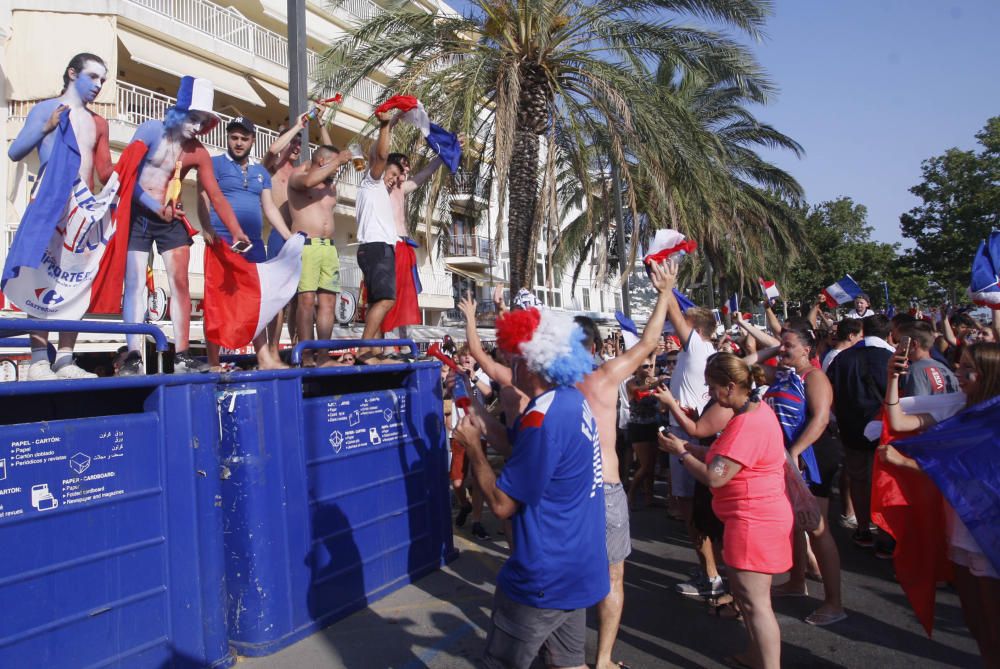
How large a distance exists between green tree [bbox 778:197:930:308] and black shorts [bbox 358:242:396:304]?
105ft

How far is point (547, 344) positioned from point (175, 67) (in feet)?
61.2

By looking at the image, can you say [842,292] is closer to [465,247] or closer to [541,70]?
[541,70]

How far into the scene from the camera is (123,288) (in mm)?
4750

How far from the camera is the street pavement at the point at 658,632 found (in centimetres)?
405

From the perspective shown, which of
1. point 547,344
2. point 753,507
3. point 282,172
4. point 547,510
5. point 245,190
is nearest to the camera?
point 547,510

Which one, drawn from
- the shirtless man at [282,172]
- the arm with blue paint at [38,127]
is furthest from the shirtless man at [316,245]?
the arm with blue paint at [38,127]

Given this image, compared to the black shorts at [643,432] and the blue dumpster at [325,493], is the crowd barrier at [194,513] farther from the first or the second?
the black shorts at [643,432]

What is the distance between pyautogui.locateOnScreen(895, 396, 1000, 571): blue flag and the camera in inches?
127

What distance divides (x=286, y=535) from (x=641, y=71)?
1018cm

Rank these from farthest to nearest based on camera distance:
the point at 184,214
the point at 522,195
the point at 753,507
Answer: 1. the point at 522,195
2. the point at 184,214
3. the point at 753,507

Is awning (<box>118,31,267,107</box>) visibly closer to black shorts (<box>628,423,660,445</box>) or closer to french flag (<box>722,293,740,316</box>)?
french flag (<box>722,293,740,316</box>)

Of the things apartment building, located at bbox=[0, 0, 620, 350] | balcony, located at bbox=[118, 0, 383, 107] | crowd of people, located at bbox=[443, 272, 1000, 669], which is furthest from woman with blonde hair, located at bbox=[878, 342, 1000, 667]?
balcony, located at bbox=[118, 0, 383, 107]

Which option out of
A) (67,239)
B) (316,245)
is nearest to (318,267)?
(316,245)

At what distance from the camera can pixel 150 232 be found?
15.9ft
